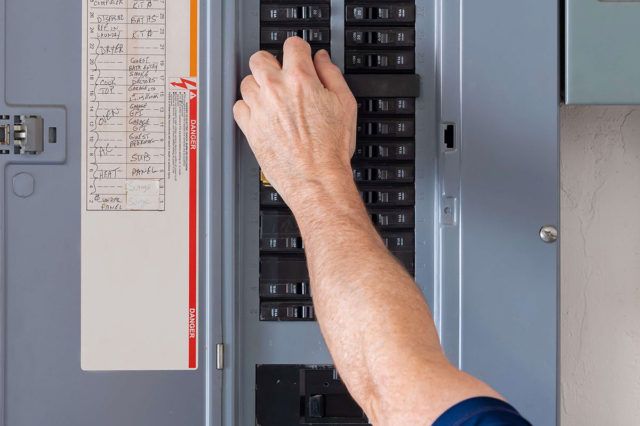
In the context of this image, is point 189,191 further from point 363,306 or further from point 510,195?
point 510,195

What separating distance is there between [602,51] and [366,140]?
0.44 m

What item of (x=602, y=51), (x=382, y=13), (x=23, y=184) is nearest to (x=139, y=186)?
(x=23, y=184)

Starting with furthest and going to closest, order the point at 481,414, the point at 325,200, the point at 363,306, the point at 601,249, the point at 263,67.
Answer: the point at 601,249 → the point at 263,67 → the point at 325,200 → the point at 363,306 → the point at 481,414

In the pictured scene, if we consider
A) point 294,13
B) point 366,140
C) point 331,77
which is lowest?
point 366,140

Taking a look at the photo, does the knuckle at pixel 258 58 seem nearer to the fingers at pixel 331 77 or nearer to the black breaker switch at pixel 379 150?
the fingers at pixel 331 77

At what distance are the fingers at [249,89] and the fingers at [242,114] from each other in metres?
0.01

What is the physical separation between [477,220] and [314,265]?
1.19 ft

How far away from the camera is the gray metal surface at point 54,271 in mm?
1269

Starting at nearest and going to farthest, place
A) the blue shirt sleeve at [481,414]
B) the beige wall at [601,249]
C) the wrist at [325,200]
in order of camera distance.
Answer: the blue shirt sleeve at [481,414]
the wrist at [325,200]
the beige wall at [601,249]

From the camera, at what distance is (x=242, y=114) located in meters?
1.24

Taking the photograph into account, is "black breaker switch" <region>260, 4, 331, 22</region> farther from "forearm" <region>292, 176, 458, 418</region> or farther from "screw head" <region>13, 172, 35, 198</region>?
"screw head" <region>13, 172, 35, 198</region>

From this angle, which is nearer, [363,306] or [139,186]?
[363,306]

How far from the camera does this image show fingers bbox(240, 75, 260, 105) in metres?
1.23

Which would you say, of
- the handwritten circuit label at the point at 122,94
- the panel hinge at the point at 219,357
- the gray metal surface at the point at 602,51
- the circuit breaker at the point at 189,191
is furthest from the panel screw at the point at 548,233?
the handwritten circuit label at the point at 122,94
